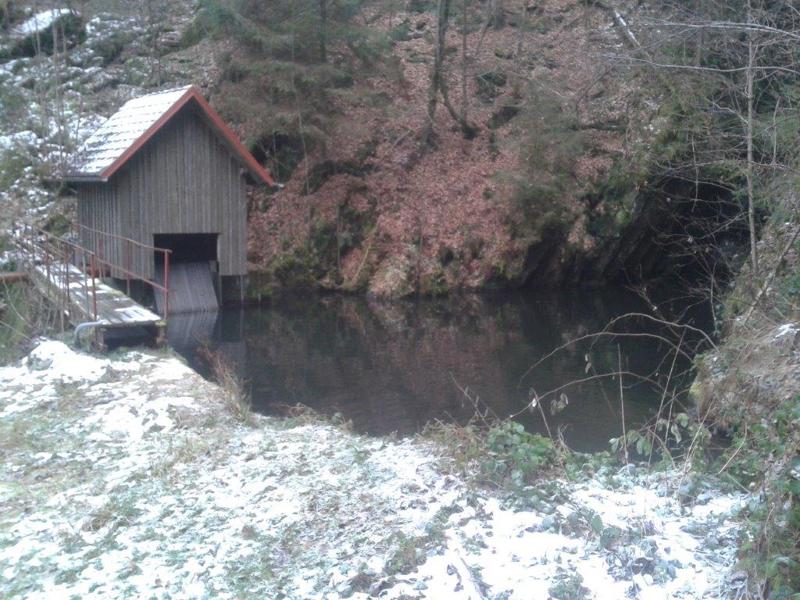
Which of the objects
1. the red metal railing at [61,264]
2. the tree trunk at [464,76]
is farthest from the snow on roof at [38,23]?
the red metal railing at [61,264]

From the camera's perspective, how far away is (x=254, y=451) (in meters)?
7.22

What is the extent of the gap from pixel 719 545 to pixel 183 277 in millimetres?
19089

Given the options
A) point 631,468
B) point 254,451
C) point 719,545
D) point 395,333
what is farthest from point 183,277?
point 719,545

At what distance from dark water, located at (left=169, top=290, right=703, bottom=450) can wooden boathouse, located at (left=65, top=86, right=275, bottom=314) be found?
1.78m

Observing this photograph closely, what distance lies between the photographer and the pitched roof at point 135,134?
749 inches

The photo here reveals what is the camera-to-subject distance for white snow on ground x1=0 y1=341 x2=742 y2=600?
4777mm

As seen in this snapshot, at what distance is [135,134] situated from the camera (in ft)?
63.2

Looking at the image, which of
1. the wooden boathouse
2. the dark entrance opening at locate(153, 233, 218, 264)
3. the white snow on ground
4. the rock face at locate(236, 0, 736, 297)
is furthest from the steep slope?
the white snow on ground

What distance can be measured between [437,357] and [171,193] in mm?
7970

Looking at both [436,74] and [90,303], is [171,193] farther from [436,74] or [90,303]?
[436,74]

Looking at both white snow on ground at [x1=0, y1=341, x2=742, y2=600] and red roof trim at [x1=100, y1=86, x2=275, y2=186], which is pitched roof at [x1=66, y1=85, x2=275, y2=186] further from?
white snow on ground at [x1=0, y1=341, x2=742, y2=600]

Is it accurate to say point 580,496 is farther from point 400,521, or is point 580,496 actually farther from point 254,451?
point 254,451

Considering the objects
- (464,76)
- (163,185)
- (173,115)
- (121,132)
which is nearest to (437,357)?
(163,185)

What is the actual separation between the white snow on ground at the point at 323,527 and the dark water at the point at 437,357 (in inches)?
138
